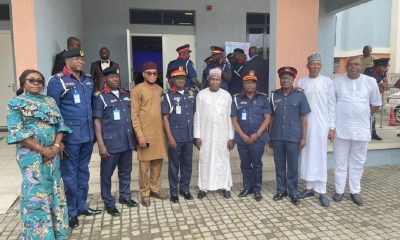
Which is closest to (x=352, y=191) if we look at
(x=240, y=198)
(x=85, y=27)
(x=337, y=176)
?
(x=337, y=176)

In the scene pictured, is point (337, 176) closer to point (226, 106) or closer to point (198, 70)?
point (226, 106)

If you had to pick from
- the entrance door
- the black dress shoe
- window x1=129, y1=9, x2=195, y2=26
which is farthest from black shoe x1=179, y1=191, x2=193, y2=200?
window x1=129, y1=9, x2=195, y2=26

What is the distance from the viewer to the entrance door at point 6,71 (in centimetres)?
800

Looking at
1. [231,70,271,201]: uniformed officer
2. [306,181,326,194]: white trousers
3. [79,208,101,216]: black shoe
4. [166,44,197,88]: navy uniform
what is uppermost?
[166,44,197,88]: navy uniform

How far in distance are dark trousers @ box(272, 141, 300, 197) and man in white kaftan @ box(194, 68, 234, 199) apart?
2.19 ft

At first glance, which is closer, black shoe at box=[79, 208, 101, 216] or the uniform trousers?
black shoe at box=[79, 208, 101, 216]

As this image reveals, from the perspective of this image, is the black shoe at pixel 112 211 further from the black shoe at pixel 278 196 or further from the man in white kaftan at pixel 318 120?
the man in white kaftan at pixel 318 120

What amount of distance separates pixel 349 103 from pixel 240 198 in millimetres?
1934

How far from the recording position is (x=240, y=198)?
4762mm

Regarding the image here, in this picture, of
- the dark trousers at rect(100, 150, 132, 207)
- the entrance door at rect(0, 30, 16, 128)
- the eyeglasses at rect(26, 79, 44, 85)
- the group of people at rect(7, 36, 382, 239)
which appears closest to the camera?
the eyeglasses at rect(26, 79, 44, 85)

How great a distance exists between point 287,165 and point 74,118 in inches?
110

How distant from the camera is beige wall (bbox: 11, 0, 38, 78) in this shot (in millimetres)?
4477

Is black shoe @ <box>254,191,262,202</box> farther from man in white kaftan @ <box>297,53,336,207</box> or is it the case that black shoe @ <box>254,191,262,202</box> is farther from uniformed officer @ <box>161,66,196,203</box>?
uniformed officer @ <box>161,66,196,203</box>

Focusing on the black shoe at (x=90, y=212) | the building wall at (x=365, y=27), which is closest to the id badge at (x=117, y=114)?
the black shoe at (x=90, y=212)
